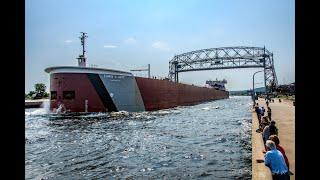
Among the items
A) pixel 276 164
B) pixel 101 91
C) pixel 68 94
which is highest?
pixel 101 91

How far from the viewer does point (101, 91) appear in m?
35.2

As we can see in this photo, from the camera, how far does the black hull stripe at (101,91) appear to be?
3456cm

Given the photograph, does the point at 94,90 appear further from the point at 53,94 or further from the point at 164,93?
the point at 164,93

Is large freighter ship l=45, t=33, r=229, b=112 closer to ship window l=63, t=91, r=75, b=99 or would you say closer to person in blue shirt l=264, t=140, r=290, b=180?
ship window l=63, t=91, r=75, b=99

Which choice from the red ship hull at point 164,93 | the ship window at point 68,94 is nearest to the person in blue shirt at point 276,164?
the ship window at point 68,94

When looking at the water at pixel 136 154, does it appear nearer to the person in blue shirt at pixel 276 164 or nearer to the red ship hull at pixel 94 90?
the person in blue shirt at pixel 276 164

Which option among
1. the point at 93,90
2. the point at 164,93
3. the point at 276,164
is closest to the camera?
the point at 276,164

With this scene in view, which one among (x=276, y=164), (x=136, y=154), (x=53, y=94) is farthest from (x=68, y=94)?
(x=276, y=164)

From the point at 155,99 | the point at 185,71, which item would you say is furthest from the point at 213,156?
the point at 185,71
